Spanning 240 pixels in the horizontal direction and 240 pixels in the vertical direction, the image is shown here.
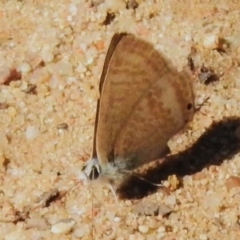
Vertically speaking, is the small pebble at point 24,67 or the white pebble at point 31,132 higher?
the small pebble at point 24,67

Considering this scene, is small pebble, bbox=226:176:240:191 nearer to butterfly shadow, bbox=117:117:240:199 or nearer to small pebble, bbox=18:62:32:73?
butterfly shadow, bbox=117:117:240:199

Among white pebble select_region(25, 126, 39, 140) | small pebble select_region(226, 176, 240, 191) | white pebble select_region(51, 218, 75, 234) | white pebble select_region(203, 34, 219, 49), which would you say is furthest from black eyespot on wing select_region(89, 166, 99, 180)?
white pebble select_region(203, 34, 219, 49)

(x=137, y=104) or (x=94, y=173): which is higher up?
(x=137, y=104)

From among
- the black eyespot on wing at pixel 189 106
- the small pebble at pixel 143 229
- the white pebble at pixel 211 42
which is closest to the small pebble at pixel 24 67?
the white pebble at pixel 211 42

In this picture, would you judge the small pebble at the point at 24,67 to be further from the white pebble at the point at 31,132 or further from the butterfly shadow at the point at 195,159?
the butterfly shadow at the point at 195,159

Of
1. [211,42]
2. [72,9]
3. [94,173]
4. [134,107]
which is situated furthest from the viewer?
[72,9]

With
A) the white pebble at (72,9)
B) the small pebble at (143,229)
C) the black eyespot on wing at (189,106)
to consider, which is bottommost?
the small pebble at (143,229)

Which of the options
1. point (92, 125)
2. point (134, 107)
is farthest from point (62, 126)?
point (134, 107)

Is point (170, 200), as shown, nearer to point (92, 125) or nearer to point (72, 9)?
point (92, 125)

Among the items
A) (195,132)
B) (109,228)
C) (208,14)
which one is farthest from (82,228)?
(208,14)
